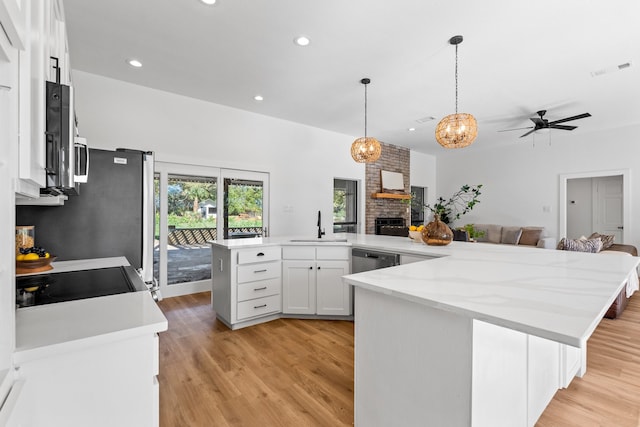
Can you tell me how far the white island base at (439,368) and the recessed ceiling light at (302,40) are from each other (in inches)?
97.4

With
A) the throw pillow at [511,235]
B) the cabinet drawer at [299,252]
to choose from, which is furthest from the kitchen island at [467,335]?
the throw pillow at [511,235]

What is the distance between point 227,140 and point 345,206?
2.95 meters

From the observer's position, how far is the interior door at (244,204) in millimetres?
4652

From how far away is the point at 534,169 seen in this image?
6.77 m

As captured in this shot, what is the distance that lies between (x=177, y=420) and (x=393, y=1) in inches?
128

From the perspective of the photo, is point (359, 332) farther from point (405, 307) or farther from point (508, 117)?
point (508, 117)

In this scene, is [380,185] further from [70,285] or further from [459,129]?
[70,285]

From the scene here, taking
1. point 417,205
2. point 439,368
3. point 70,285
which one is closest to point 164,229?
point 70,285

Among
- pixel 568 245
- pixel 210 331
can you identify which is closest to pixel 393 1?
pixel 210 331

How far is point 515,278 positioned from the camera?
4.65ft

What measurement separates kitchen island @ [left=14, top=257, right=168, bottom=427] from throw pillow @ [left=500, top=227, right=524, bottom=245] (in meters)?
7.19

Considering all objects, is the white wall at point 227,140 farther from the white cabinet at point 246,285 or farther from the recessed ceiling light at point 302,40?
the recessed ceiling light at point 302,40

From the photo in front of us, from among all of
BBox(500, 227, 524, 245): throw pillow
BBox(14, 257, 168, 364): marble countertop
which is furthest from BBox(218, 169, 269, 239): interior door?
BBox(500, 227, 524, 245): throw pillow

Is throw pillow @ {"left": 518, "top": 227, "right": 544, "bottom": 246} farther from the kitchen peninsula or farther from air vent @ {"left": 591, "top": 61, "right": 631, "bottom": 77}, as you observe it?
the kitchen peninsula
